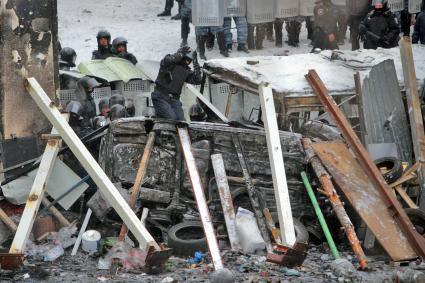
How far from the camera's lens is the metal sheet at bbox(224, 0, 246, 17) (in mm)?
18405

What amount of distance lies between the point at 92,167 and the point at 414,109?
16.6 feet

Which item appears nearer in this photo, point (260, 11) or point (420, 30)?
point (420, 30)

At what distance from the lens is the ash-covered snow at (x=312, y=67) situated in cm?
1371

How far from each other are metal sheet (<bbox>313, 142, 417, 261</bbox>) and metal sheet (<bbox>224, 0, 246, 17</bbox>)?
7237 millimetres

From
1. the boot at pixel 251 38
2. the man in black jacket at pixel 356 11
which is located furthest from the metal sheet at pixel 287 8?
the man in black jacket at pixel 356 11

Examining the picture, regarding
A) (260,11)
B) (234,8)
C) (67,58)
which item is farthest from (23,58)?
(260,11)

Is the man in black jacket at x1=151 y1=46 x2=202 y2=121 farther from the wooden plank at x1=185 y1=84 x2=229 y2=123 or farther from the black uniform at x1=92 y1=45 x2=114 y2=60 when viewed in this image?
the black uniform at x1=92 y1=45 x2=114 y2=60

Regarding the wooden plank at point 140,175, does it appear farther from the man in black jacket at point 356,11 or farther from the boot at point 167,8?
the boot at point 167,8

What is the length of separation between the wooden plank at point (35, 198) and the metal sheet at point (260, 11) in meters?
8.70

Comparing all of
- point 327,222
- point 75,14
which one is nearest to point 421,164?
point 327,222

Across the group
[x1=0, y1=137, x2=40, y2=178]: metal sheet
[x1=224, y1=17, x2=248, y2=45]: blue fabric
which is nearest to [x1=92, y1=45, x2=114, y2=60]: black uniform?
[x1=224, y1=17, x2=248, y2=45]: blue fabric

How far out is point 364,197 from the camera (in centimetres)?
1114

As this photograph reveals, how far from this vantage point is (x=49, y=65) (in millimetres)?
Answer: 11906

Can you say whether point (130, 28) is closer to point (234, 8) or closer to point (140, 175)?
point (234, 8)
